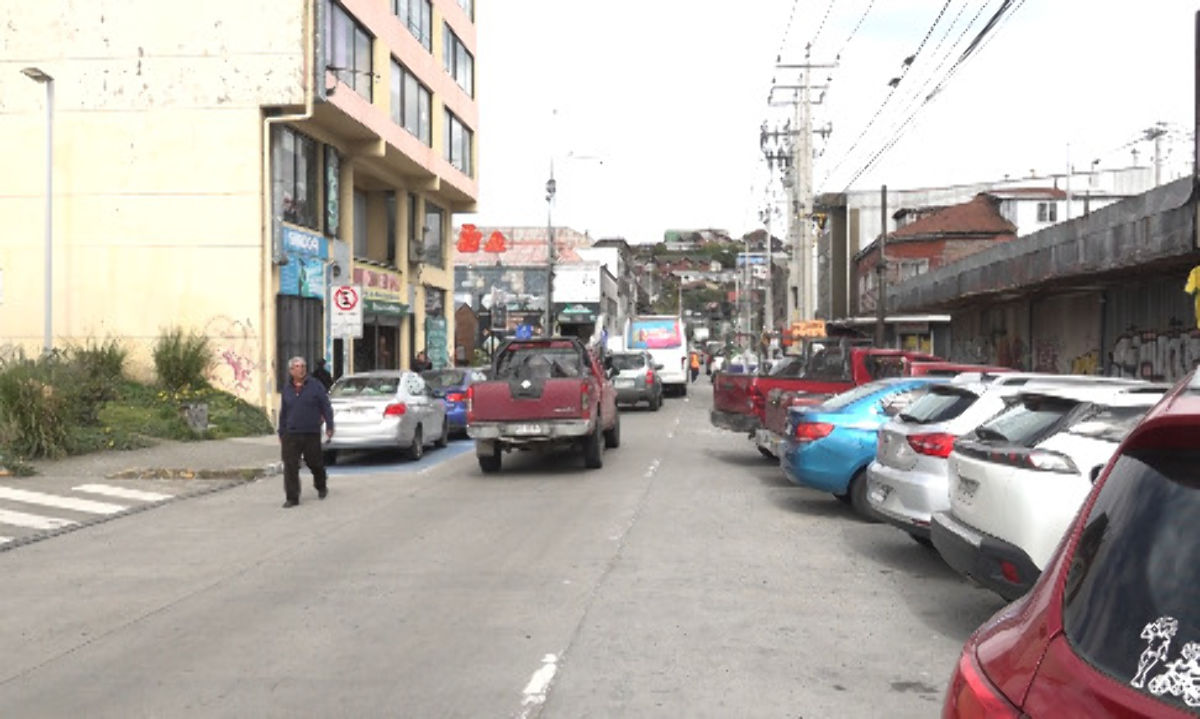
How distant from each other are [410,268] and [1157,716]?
1407 inches

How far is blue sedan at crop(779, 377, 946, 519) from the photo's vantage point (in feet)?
37.2

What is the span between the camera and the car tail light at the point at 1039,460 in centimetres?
622

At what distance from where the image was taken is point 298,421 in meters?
13.1

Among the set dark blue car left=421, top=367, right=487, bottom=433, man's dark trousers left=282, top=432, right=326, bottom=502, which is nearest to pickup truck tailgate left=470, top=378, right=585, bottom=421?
man's dark trousers left=282, top=432, right=326, bottom=502

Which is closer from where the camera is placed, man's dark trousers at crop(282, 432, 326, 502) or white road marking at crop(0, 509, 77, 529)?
white road marking at crop(0, 509, 77, 529)

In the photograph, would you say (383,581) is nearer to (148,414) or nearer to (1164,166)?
(148,414)

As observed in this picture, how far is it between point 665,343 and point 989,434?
34.6 m

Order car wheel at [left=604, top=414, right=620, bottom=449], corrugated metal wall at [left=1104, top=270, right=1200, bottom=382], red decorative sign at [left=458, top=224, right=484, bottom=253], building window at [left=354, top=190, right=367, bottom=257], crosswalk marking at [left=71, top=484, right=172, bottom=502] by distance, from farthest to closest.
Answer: red decorative sign at [left=458, top=224, right=484, bottom=253]
building window at [left=354, top=190, right=367, bottom=257]
car wheel at [left=604, top=414, right=620, bottom=449]
corrugated metal wall at [left=1104, top=270, right=1200, bottom=382]
crosswalk marking at [left=71, top=484, right=172, bottom=502]

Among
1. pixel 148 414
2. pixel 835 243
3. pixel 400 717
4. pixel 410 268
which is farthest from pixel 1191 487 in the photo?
pixel 835 243

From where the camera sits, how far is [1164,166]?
5875cm

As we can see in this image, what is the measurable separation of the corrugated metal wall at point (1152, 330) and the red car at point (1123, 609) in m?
17.3

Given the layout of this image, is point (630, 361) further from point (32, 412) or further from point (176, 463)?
point (32, 412)

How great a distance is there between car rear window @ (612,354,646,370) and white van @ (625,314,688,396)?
810cm

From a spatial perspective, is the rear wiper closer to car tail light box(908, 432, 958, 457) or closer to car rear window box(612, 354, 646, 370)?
car tail light box(908, 432, 958, 457)
